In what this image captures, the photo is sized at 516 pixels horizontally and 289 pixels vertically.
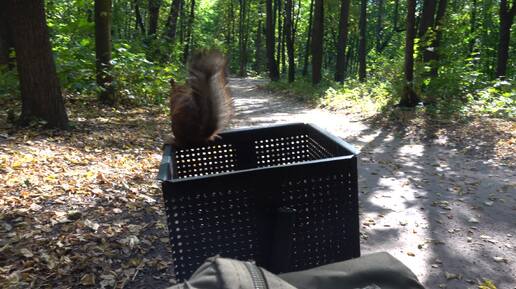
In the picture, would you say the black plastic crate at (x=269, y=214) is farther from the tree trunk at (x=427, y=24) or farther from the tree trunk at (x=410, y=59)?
the tree trunk at (x=427, y=24)

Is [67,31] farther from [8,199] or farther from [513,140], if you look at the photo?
[513,140]

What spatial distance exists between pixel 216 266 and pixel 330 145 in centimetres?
134

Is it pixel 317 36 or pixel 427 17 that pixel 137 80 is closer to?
pixel 427 17

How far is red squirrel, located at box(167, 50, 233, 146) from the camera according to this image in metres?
2.11

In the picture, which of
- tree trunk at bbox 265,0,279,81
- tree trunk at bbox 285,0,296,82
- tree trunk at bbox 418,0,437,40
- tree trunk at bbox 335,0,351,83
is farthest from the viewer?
tree trunk at bbox 265,0,279,81

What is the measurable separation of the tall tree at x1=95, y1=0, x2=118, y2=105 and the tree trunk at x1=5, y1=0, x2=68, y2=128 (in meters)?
2.99

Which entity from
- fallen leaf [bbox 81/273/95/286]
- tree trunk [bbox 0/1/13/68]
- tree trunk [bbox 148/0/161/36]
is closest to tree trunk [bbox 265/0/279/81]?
tree trunk [bbox 148/0/161/36]

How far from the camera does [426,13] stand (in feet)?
37.6

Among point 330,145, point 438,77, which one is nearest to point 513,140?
point 438,77

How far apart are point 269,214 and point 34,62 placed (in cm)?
582

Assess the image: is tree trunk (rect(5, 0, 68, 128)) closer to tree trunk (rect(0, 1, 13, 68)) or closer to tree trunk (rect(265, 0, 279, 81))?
tree trunk (rect(0, 1, 13, 68))

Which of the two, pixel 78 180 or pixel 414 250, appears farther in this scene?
pixel 78 180

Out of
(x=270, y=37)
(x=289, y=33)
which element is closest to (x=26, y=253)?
(x=289, y=33)

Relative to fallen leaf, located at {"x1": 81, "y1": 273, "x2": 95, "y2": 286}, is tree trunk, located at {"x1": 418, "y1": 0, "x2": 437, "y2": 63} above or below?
above
